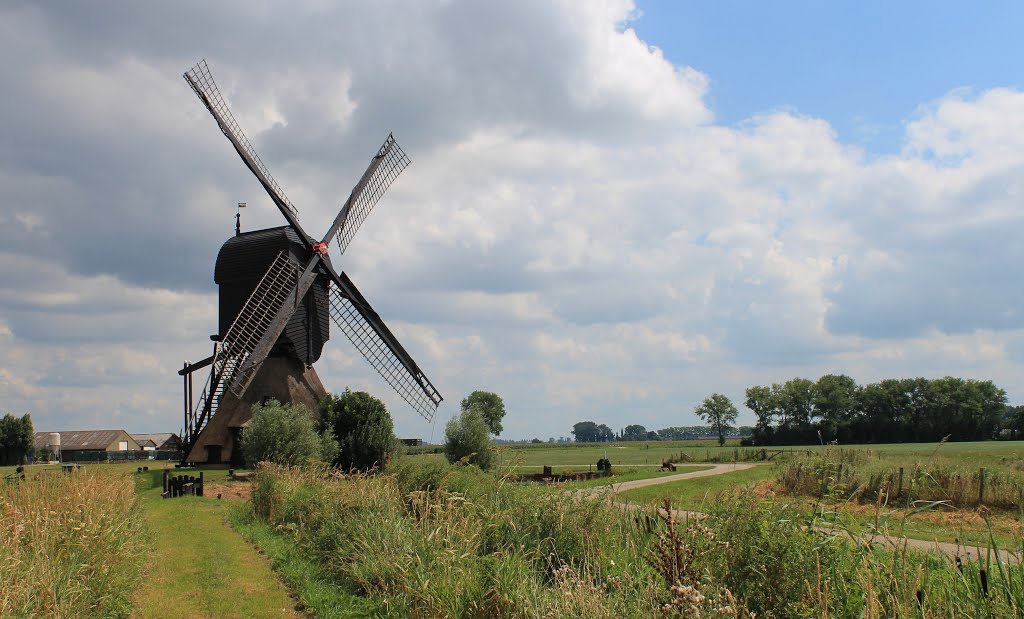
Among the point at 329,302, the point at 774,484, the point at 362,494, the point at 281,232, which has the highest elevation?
the point at 281,232

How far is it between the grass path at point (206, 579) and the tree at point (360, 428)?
17789 mm

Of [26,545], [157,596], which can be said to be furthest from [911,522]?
[26,545]

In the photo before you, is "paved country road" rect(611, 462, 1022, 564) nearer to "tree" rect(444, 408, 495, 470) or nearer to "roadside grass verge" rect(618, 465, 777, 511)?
"roadside grass verge" rect(618, 465, 777, 511)

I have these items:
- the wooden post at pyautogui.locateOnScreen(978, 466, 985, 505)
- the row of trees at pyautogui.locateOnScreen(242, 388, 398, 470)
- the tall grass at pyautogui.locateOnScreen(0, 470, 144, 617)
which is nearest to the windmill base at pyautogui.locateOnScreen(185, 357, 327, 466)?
the row of trees at pyautogui.locateOnScreen(242, 388, 398, 470)

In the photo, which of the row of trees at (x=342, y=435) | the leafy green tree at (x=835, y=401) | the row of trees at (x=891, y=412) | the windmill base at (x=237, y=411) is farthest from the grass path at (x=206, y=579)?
the leafy green tree at (x=835, y=401)

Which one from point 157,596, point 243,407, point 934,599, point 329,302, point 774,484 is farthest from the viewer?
point 329,302

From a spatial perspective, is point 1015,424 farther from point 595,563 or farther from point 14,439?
point 14,439

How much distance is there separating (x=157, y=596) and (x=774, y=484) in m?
23.8

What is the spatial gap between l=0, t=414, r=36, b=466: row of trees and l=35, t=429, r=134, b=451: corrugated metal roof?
63.1 feet

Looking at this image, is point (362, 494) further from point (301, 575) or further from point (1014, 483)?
point (1014, 483)

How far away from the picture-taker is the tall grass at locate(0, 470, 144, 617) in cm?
738

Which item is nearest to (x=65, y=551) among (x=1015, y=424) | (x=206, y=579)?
(x=206, y=579)

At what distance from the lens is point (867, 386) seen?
101312 mm

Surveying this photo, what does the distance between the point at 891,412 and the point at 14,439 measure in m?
106
